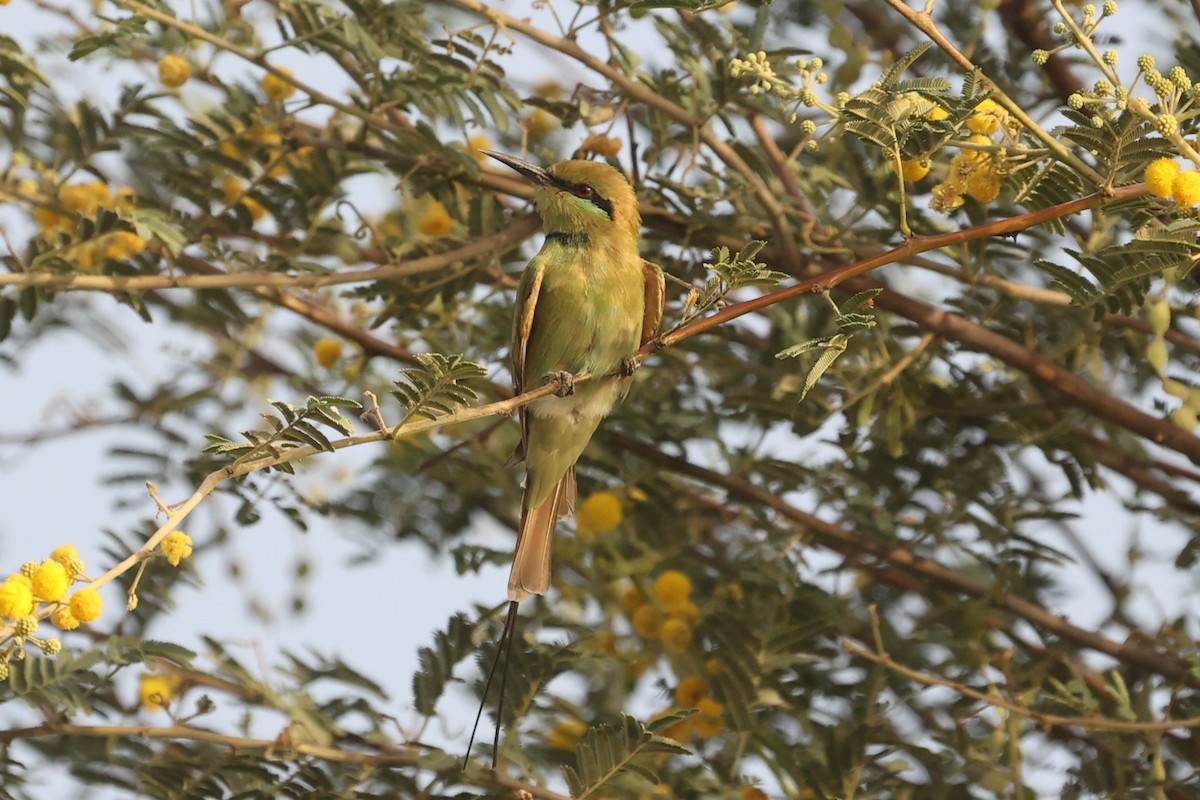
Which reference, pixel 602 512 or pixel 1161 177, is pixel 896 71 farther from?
Result: pixel 602 512

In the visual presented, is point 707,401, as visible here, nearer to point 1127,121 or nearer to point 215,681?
point 215,681

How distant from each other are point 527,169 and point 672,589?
3.10ft

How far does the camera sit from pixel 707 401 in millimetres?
3438

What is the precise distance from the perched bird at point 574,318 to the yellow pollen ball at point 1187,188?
1.29 m

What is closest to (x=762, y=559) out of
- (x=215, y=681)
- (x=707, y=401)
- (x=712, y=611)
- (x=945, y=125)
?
(x=712, y=611)

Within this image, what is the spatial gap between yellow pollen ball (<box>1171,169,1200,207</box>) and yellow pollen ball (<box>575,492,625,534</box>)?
1.60 meters

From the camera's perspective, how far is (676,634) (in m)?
3.12

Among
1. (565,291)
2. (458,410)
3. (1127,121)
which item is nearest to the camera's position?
(1127,121)

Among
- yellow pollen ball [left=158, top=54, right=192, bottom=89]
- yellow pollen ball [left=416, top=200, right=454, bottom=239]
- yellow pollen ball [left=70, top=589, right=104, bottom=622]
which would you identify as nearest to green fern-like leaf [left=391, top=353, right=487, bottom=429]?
yellow pollen ball [left=70, top=589, right=104, bottom=622]

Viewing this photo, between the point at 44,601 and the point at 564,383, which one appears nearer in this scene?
the point at 44,601

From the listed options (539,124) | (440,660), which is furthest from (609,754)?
(539,124)

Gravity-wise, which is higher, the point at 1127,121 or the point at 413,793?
the point at 1127,121

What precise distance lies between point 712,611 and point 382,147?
1.25m

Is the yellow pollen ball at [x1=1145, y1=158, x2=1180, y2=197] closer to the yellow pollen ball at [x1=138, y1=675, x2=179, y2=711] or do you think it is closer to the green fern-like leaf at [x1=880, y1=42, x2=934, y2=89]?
the green fern-like leaf at [x1=880, y1=42, x2=934, y2=89]
